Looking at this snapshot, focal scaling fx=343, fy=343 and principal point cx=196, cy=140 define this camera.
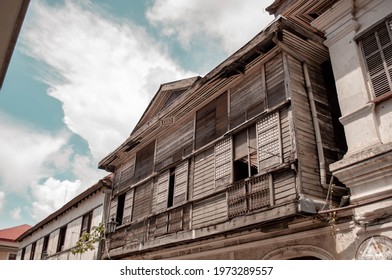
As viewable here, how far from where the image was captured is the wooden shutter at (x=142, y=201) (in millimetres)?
12078

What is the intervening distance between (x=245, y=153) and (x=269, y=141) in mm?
926

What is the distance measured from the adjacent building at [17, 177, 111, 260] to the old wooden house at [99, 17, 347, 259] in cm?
398

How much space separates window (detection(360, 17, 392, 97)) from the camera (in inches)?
247

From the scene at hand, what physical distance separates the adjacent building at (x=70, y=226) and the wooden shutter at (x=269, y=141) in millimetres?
9306

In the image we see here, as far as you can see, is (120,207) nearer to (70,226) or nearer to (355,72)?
(70,226)

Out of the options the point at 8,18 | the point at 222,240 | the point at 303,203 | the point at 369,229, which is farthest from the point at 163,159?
the point at 8,18

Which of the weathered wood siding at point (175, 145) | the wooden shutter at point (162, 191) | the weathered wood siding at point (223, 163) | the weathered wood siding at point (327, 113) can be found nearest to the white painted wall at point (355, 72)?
the weathered wood siding at point (327, 113)

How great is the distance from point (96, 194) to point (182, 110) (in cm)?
779

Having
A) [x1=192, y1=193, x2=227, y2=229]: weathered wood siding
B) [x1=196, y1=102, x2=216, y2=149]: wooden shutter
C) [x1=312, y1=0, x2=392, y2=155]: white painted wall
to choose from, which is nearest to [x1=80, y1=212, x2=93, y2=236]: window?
[x1=196, y1=102, x2=216, y2=149]: wooden shutter

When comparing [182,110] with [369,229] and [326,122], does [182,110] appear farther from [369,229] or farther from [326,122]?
[369,229]

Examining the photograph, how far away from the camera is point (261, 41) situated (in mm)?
8219

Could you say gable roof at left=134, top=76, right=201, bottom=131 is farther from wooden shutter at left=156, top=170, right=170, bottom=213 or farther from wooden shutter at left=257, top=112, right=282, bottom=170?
wooden shutter at left=257, top=112, right=282, bottom=170

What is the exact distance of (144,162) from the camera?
43.7 feet

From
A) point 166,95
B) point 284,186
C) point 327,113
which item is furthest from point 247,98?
point 166,95
